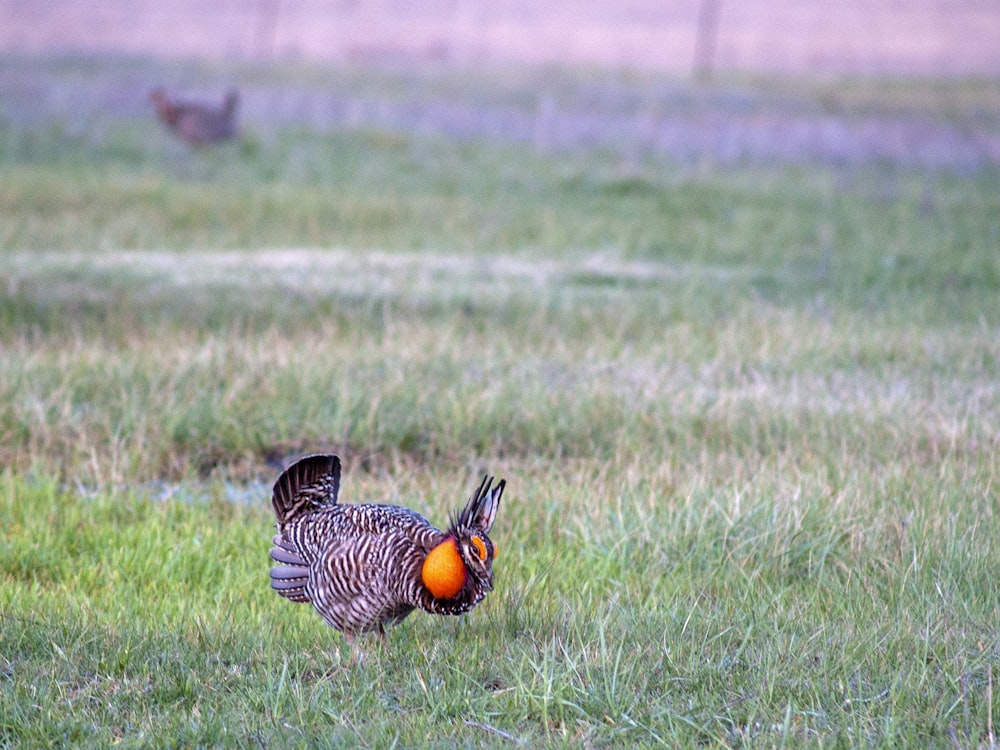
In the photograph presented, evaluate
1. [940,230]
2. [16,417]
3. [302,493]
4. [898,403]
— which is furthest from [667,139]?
[302,493]

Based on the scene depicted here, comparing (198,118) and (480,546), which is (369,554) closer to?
(480,546)

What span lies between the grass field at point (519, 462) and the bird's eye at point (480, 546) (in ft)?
1.27

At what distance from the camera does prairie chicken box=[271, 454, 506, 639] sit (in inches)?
150

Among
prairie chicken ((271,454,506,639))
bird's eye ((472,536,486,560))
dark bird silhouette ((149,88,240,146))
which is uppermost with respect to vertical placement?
dark bird silhouette ((149,88,240,146))

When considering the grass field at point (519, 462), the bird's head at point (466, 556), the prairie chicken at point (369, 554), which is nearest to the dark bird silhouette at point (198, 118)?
the grass field at point (519, 462)

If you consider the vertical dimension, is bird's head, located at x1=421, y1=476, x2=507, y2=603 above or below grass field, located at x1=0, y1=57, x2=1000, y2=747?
above

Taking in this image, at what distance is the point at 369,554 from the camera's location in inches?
156

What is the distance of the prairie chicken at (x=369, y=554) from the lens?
3.81 m

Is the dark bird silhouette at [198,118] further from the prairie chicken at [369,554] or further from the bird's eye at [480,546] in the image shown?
the bird's eye at [480,546]

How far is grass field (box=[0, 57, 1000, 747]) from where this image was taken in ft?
12.3

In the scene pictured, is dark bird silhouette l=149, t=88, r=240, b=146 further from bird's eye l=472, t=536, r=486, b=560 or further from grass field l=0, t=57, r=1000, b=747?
bird's eye l=472, t=536, r=486, b=560

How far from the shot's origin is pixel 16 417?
6.67 m

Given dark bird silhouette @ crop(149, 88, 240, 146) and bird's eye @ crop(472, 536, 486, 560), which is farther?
dark bird silhouette @ crop(149, 88, 240, 146)

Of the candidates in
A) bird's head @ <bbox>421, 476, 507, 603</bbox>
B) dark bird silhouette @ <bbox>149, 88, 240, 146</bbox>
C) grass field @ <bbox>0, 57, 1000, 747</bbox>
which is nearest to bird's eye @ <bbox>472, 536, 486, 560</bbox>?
bird's head @ <bbox>421, 476, 507, 603</bbox>
